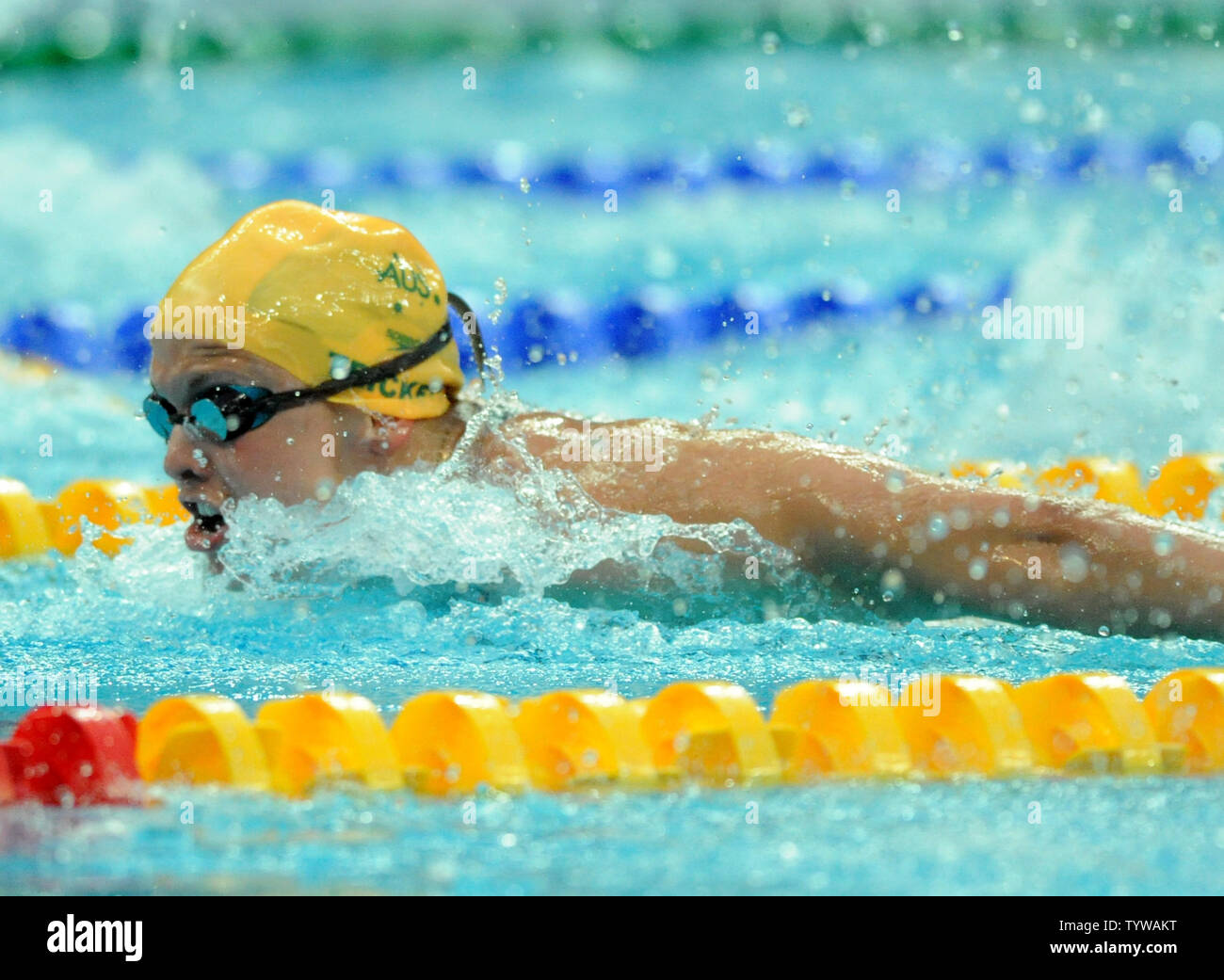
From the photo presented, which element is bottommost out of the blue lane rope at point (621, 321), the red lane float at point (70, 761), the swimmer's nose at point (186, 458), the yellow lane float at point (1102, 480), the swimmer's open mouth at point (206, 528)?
the red lane float at point (70, 761)

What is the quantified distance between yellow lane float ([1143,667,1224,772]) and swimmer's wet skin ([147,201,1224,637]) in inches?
17.1

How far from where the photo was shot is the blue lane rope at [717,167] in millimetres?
9305

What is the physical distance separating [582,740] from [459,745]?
0.51 ft

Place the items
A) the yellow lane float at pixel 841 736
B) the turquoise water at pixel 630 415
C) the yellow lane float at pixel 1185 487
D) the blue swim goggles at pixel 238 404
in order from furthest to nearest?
the yellow lane float at pixel 1185 487 < the blue swim goggles at pixel 238 404 < the yellow lane float at pixel 841 736 < the turquoise water at pixel 630 415

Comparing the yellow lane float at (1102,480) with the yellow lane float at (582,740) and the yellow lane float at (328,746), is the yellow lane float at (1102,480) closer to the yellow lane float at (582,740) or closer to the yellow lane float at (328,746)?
the yellow lane float at (582,740)

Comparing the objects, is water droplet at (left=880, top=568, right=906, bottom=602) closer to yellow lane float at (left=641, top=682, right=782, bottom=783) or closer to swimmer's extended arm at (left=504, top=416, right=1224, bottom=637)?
swimmer's extended arm at (left=504, top=416, right=1224, bottom=637)

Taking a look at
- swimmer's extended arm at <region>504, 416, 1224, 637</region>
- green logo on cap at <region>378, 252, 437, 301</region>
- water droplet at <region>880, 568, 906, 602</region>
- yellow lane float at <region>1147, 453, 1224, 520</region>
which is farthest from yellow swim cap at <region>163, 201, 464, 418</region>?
yellow lane float at <region>1147, 453, 1224, 520</region>

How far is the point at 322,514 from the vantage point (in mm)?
2854

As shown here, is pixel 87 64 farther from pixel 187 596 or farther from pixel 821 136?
pixel 187 596

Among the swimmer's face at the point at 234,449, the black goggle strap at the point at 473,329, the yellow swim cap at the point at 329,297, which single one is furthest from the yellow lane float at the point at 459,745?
the black goggle strap at the point at 473,329

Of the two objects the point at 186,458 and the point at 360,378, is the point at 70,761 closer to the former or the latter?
the point at 186,458

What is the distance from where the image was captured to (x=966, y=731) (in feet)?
6.55

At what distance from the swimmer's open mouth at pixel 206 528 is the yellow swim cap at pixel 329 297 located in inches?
12.0

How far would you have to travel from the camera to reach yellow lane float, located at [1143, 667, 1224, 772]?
2.03m
